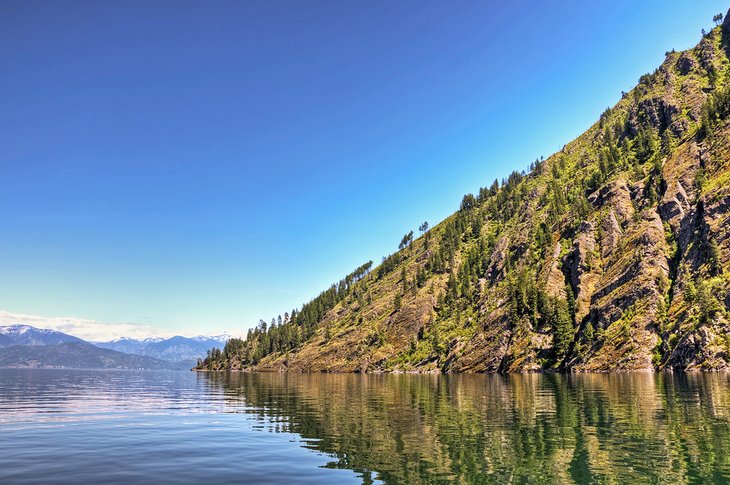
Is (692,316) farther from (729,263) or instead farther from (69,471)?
(69,471)

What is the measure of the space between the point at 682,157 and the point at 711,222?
53682mm

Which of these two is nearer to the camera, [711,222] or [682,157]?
[711,222]

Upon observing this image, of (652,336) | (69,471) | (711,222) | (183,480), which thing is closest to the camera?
(183,480)

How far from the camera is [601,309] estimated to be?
→ 505 ft

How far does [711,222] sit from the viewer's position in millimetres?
141500

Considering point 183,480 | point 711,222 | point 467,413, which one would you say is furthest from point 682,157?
point 183,480

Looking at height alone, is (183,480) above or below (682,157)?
below

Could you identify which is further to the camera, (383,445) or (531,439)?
(531,439)

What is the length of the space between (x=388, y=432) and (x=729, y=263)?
5589 inches

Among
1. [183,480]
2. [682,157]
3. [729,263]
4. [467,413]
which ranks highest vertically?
[682,157]

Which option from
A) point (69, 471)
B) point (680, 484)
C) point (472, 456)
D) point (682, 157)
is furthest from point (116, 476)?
point (682, 157)

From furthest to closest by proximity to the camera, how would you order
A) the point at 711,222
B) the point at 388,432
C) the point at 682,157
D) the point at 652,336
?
1. the point at 682,157
2. the point at 711,222
3. the point at 652,336
4. the point at 388,432

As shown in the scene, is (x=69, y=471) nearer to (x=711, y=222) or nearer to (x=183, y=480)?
(x=183, y=480)

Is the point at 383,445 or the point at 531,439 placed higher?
the point at 383,445
